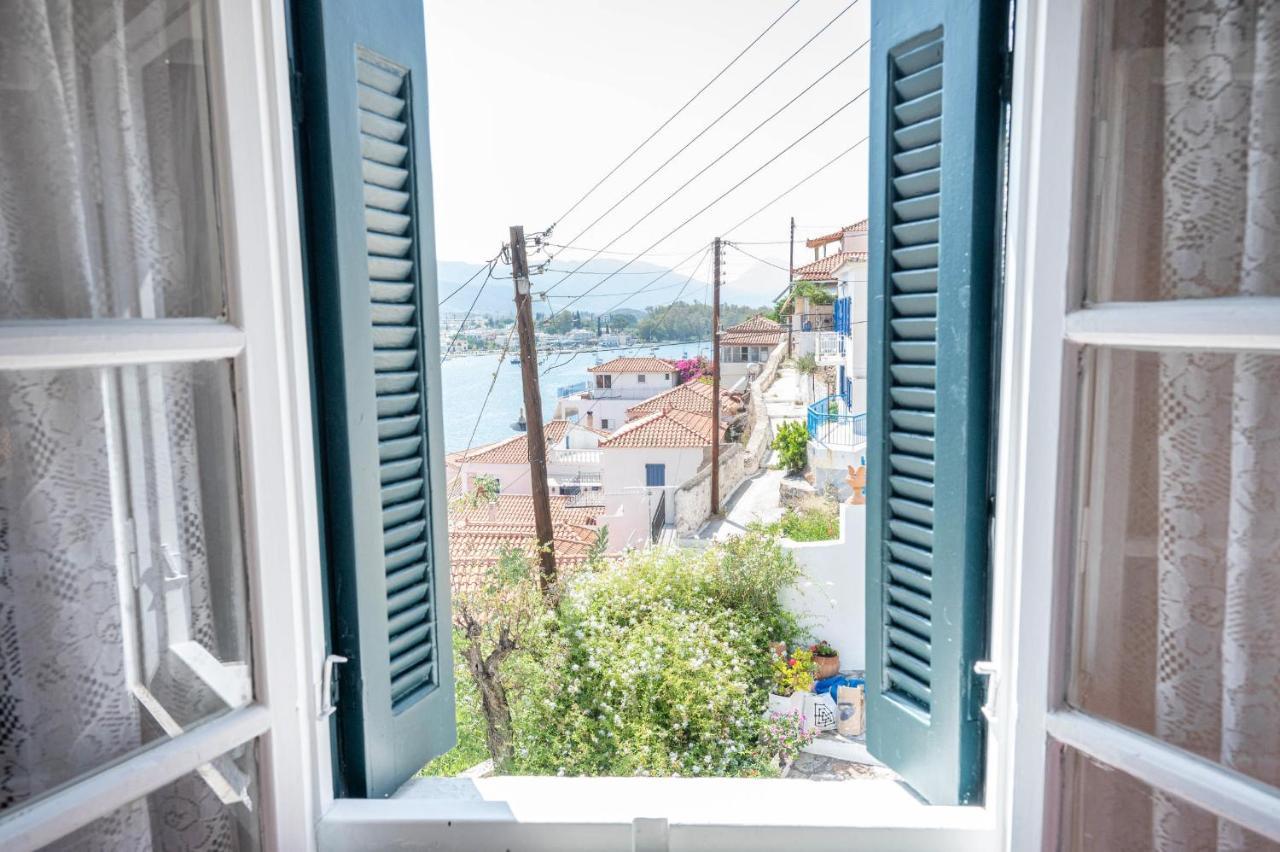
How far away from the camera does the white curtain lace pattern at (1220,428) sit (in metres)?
0.56

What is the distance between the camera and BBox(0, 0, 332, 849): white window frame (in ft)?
2.05

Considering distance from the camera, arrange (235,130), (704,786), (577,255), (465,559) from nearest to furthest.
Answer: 1. (235,130)
2. (704,786)
3. (465,559)
4. (577,255)

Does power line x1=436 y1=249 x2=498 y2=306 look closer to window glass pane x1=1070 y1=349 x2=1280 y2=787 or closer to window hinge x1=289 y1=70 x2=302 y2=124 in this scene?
window hinge x1=289 y1=70 x2=302 y2=124

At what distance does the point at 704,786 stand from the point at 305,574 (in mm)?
534

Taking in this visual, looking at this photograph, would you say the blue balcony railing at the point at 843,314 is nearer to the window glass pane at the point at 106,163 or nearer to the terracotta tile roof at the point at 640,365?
the terracotta tile roof at the point at 640,365

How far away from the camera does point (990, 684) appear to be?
83 cm

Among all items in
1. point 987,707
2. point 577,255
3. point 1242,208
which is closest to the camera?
point 1242,208

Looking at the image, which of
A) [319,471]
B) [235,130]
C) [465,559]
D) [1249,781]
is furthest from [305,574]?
[465,559]

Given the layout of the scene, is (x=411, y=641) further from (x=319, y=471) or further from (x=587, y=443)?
(x=587, y=443)

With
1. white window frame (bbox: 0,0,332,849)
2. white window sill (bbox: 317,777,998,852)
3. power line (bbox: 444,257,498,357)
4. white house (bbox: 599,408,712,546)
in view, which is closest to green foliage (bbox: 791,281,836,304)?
white house (bbox: 599,408,712,546)

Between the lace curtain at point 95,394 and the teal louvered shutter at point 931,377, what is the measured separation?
27.7 inches

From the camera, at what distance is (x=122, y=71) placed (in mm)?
633

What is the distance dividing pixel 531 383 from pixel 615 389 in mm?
6432

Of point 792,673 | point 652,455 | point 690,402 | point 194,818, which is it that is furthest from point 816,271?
point 194,818
